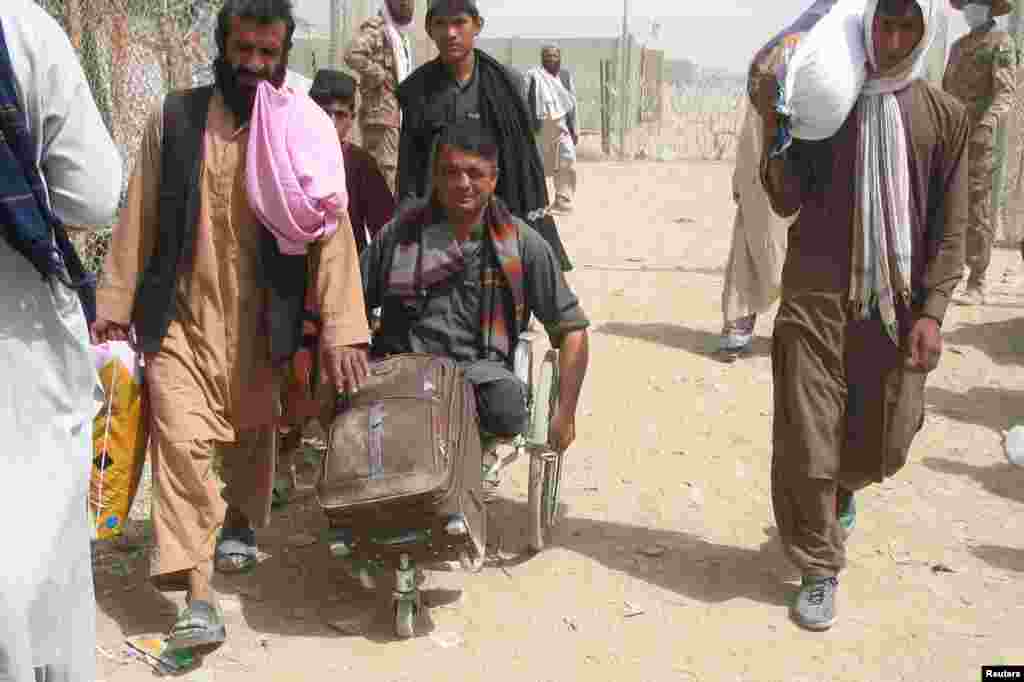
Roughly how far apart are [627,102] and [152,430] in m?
20.5

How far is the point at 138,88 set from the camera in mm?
5719

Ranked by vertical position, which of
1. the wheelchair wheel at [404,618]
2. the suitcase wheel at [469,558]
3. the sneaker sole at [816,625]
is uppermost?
the suitcase wheel at [469,558]

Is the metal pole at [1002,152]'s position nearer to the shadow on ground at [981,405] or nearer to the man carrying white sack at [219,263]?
the shadow on ground at [981,405]

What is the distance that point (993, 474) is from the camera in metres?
5.75

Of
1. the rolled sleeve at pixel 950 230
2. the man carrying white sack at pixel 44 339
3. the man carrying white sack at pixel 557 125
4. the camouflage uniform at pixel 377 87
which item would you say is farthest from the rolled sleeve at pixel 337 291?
the man carrying white sack at pixel 557 125

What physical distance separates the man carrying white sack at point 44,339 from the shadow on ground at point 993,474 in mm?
4343

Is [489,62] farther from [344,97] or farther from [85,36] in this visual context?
[85,36]

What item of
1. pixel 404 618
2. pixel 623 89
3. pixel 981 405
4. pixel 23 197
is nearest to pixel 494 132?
pixel 404 618

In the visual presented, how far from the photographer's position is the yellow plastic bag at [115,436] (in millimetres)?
3723

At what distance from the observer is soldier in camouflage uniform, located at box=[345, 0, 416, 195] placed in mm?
7500

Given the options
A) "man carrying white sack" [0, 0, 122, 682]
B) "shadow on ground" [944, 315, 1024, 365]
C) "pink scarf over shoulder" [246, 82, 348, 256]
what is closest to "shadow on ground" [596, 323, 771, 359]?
"shadow on ground" [944, 315, 1024, 365]

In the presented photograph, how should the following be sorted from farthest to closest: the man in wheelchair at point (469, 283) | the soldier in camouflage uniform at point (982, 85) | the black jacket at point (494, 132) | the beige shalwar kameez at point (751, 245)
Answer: the soldier in camouflage uniform at point (982, 85) < the beige shalwar kameez at point (751, 245) < the black jacket at point (494, 132) < the man in wheelchair at point (469, 283)

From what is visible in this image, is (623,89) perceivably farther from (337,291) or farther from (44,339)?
(44,339)

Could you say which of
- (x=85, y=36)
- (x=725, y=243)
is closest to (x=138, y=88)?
(x=85, y=36)
